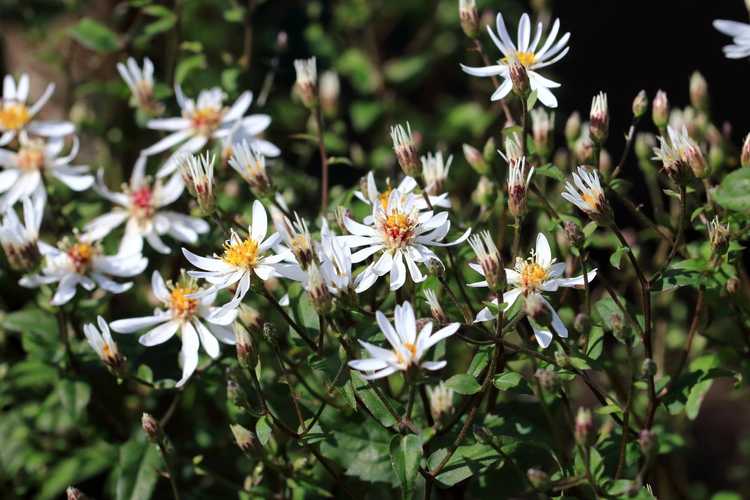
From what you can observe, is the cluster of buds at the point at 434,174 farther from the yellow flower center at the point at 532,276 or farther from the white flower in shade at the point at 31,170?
the white flower in shade at the point at 31,170

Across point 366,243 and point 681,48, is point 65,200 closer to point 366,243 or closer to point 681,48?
point 366,243

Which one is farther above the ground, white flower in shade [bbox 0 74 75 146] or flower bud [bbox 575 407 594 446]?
flower bud [bbox 575 407 594 446]

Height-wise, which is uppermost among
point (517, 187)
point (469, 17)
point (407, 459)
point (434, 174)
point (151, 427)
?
point (469, 17)

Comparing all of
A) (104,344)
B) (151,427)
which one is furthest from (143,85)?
(151,427)

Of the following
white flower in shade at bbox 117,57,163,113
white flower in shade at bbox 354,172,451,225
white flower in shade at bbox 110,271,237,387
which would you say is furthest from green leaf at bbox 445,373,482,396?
white flower in shade at bbox 117,57,163,113

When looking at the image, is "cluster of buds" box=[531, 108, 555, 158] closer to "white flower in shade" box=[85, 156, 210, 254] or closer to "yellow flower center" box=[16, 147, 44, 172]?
"white flower in shade" box=[85, 156, 210, 254]

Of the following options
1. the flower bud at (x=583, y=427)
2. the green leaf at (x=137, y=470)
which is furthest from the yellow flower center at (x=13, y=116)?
the flower bud at (x=583, y=427)

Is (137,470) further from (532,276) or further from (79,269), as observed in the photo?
(532,276)
